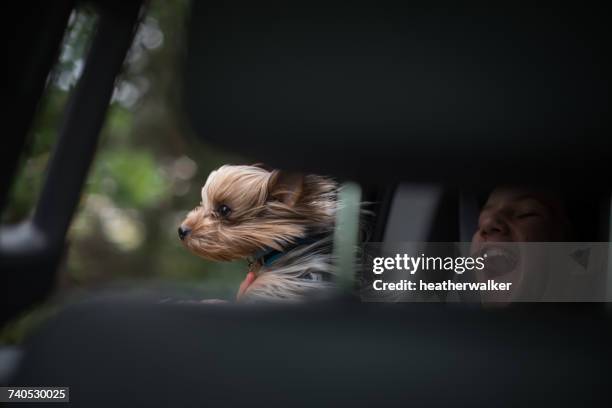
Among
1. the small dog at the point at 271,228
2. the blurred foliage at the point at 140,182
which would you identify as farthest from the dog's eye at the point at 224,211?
the blurred foliage at the point at 140,182

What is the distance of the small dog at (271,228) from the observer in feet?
3.47

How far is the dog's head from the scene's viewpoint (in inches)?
41.3

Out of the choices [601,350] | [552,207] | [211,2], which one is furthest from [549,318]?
[211,2]

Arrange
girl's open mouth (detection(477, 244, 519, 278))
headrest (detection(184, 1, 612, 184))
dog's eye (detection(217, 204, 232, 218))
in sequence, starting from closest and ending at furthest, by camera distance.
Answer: headrest (detection(184, 1, 612, 184)) < girl's open mouth (detection(477, 244, 519, 278)) < dog's eye (detection(217, 204, 232, 218))

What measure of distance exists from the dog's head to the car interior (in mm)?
221

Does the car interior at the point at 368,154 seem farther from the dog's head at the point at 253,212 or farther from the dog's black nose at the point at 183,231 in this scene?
the dog's black nose at the point at 183,231

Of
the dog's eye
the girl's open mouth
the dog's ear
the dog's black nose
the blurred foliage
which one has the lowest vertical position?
the girl's open mouth

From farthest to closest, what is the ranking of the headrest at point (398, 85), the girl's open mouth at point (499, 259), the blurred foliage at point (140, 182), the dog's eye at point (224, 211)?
the blurred foliage at point (140, 182) < the dog's eye at point (224, 211) < the girl's open mouth at point (499, 259) < the headrest at point (398, 85)

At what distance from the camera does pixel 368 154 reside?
77 centimetres

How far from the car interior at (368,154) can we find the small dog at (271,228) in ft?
0.71

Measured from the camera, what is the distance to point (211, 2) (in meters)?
0.76

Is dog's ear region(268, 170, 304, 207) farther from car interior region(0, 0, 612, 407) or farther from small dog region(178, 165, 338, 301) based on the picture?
car interior region(0, 0, 612, 407)

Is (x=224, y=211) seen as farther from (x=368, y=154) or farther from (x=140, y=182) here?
(x=140, y=182)

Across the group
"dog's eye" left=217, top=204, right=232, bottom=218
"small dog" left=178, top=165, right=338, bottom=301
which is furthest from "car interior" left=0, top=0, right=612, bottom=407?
"dog's eye" left=217, top=204, right=232, bottom=218
